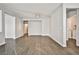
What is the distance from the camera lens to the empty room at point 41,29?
5020 millimetres

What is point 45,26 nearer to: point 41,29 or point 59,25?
point 41,29

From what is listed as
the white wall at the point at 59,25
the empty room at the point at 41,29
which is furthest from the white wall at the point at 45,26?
the white wall at the point at 59,25

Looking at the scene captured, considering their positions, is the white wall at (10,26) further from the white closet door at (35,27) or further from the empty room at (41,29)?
the white closet door at (35,27)

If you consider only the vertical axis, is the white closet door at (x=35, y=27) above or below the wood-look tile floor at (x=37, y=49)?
above

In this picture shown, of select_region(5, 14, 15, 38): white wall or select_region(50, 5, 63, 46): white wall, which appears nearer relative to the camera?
select_region(50, 5, 63, 46): white wall

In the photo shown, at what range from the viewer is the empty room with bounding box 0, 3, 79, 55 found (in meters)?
5.02

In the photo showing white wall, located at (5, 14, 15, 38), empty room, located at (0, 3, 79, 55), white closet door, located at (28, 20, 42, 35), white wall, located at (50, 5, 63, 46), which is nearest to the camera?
empty room, located at (0, 3, 79, 55)

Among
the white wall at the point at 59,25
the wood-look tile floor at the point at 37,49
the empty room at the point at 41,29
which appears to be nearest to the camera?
the wood-look tile floor at the point at 37,49

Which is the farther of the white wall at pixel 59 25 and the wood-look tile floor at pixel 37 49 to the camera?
the white wall at pixel 59 25

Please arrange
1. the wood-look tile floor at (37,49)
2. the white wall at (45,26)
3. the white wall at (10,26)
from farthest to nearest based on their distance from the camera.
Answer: the white wall at (45,26), the white wall at (10,26), the wood-look tile floor at (37,49)

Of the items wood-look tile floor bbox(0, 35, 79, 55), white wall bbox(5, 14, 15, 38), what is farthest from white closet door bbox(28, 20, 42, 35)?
wood-look tile floor bbox(0, 35, 79, 55)

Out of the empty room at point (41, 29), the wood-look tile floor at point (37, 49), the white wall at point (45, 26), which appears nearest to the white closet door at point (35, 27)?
the empty room at point (41, 29)

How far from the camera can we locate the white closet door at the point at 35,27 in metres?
13.8

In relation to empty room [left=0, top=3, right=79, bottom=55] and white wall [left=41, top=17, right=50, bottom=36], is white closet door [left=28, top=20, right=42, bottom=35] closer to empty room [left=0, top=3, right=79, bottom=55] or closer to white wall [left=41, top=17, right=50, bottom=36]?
empty room [left=0, top=3, right=79, bottom=55]
